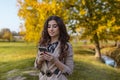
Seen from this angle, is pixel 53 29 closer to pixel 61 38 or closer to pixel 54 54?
pixel 61 38

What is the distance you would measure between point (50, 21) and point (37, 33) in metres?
22.3

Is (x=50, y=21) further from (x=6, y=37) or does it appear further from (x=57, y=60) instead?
(x=6, y=37)

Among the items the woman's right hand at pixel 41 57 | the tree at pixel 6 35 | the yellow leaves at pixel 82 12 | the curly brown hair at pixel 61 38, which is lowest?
the tree at pixel 6 35

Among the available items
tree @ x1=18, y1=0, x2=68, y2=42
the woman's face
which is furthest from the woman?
tree @ x1=18, y1=0, x2=68, y2=42

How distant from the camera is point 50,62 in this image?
14.7 feet

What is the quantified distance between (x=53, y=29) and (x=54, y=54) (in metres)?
0.35

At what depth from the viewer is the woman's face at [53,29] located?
462cm

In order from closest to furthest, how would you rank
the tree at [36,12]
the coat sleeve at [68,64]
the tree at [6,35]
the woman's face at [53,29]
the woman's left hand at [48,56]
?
the woman's left hand at [48,56] → the coat sleeve at [68,64] → the woman's face at [53,29] → the tree at [36,12] → the tree at [6,35]

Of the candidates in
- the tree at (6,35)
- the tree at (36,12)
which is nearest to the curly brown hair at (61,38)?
the tree at (36,12)

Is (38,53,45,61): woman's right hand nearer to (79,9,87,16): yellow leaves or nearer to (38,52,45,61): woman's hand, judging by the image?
(38,52,45,61): woman's hand

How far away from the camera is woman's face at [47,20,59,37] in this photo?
15.1 feet

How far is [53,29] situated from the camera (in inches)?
182

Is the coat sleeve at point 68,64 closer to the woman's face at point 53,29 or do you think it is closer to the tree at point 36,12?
the woman's face at point 53,29

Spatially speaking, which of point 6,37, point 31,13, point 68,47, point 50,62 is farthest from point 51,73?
point 6,37
